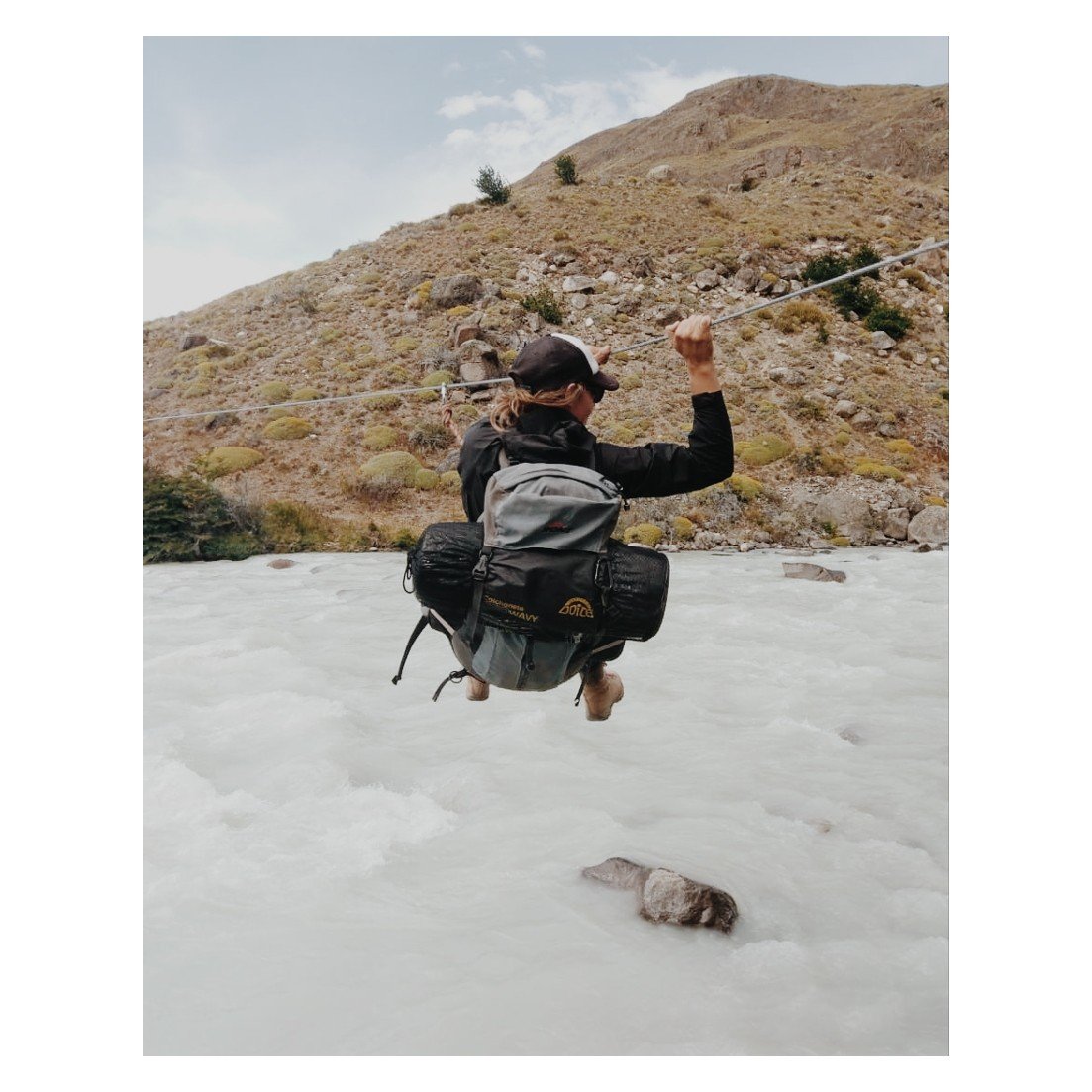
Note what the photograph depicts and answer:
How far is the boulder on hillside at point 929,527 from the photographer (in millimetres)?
14070

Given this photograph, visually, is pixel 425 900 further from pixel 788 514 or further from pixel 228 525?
pixel 788 514

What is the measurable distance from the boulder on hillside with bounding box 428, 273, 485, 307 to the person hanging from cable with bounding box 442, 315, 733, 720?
71.4ft

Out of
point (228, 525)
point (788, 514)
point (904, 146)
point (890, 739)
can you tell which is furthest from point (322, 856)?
point (904, 146)

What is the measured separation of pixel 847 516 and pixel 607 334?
966 cm

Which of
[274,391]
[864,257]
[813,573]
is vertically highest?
[864,257]

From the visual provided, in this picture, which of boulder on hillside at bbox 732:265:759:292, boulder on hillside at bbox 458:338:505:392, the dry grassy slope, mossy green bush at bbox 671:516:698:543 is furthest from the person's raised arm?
boulder on hillside at bbox 732:265:759:292

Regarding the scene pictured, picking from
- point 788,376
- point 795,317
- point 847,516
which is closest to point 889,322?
point 795,317

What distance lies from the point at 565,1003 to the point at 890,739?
3524mm

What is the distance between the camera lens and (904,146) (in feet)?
139

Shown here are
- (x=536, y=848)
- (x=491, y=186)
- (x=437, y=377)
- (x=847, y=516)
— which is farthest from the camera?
(x=491, y=186)

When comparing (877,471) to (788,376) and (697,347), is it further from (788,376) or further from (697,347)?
(697,347)

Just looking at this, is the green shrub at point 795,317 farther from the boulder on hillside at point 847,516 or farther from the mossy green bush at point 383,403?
the mossy green bush at point 383,403

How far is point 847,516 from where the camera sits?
1471 centimetres

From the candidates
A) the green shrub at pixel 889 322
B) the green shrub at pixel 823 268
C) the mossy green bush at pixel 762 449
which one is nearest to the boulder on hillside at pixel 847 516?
the mossy green bush at pixel 762 449
